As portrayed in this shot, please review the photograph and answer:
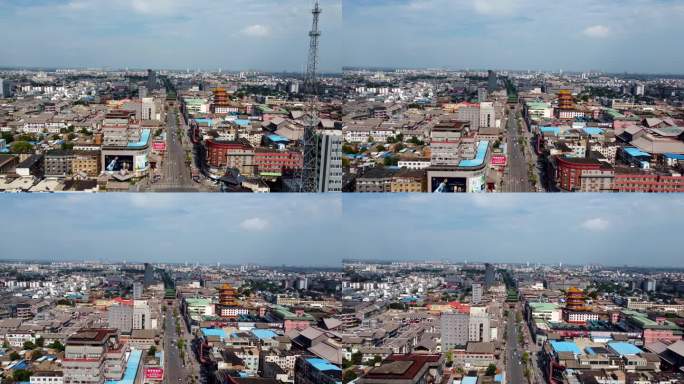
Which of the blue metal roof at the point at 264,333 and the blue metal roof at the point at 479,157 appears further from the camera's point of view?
the blue metal roof at the point at 264,333

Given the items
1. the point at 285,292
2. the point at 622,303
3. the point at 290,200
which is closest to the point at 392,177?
the point at 290,200

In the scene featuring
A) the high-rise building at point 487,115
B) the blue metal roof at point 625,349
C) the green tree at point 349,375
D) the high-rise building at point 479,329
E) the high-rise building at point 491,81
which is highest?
the high-rise building at point 491,81

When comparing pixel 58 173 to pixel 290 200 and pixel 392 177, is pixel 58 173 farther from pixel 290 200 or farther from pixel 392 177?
pixel 392 177

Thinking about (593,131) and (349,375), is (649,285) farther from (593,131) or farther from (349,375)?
(349,375)

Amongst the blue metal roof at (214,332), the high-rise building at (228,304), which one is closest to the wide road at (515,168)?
the high-rise building at (228,304)

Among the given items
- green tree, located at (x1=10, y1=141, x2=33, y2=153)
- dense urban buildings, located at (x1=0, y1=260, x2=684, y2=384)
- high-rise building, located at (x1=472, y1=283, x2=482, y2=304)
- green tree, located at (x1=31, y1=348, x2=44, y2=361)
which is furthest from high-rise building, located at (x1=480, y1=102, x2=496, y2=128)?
green tree, located at (x1=31, y1=348, x2=44, y2=361)

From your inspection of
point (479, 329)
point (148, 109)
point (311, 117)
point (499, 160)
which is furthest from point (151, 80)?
point (479, 329)

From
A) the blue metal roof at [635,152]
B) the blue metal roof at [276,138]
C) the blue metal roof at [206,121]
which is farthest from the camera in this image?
the blue metal roof at [206,121]

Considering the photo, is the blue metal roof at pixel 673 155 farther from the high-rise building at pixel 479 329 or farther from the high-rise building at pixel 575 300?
the high-rise building at pixel 479 329
